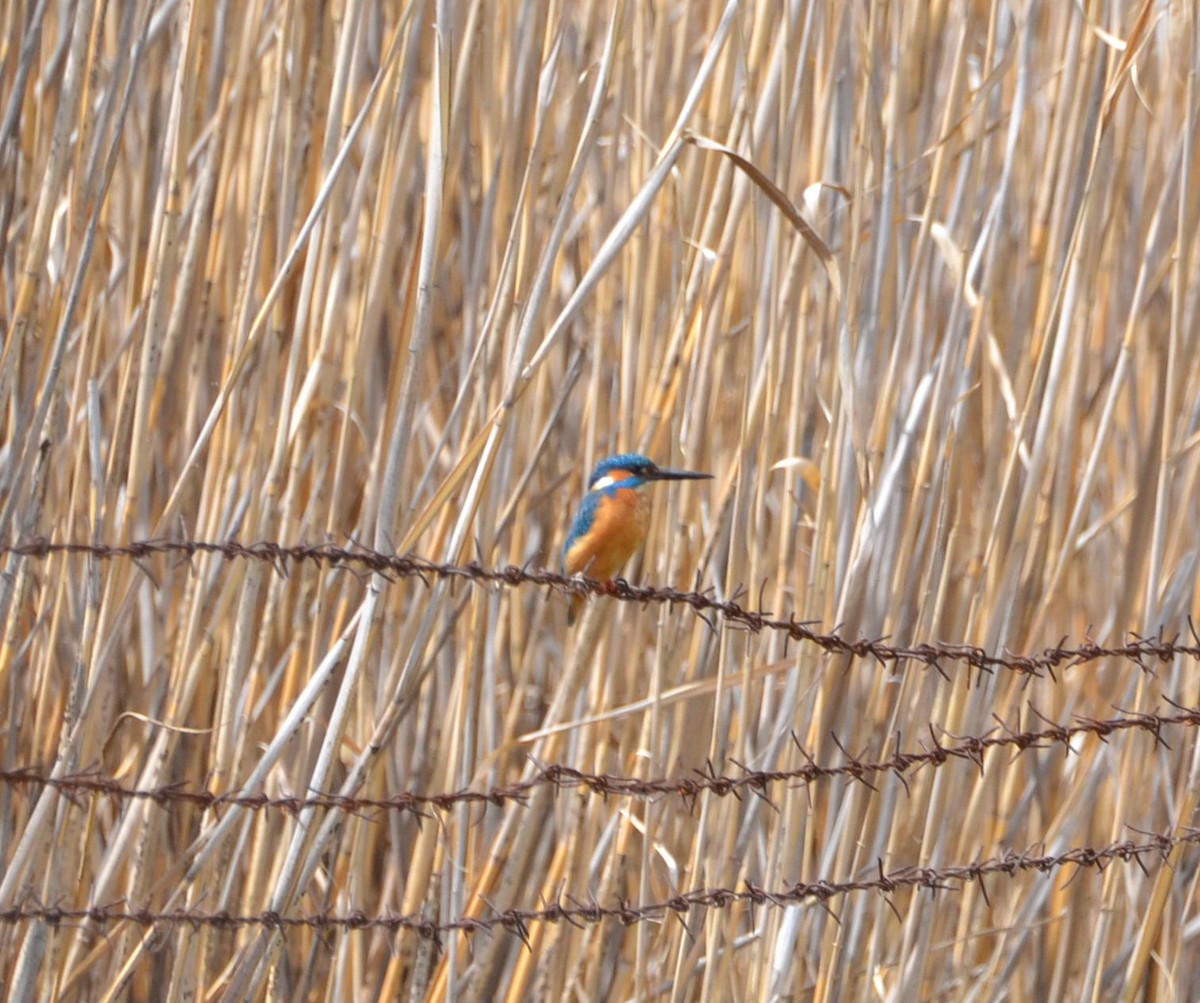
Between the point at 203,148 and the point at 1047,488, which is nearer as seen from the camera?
the point at 1047,488

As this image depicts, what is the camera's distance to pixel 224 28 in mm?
2383

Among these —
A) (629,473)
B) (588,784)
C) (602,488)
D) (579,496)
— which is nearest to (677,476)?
(629,473)

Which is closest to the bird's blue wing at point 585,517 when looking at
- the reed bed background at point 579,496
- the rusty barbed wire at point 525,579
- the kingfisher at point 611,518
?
the kingfisher at point 611,518

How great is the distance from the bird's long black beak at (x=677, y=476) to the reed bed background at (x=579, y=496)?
32mm

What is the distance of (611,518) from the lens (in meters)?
2.33

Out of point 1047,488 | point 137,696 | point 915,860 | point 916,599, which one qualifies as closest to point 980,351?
point 1047,488

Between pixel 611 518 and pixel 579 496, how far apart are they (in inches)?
12.8

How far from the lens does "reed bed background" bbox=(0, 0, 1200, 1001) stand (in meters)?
1.89

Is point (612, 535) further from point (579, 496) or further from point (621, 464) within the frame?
point (579, 496)

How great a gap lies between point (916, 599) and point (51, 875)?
132 centimetres

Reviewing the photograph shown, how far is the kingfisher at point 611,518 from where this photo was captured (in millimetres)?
2230

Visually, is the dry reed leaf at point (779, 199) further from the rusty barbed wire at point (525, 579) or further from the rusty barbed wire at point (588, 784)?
the rusty barbed wire at point (588, 784)

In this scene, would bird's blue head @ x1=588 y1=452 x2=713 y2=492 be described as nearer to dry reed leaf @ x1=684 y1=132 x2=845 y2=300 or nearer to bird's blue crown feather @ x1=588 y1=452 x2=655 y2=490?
bird's blue crown feather @ x1=588 y1=452 x2=655 y2=490

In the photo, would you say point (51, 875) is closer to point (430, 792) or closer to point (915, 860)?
point (430, 792)
